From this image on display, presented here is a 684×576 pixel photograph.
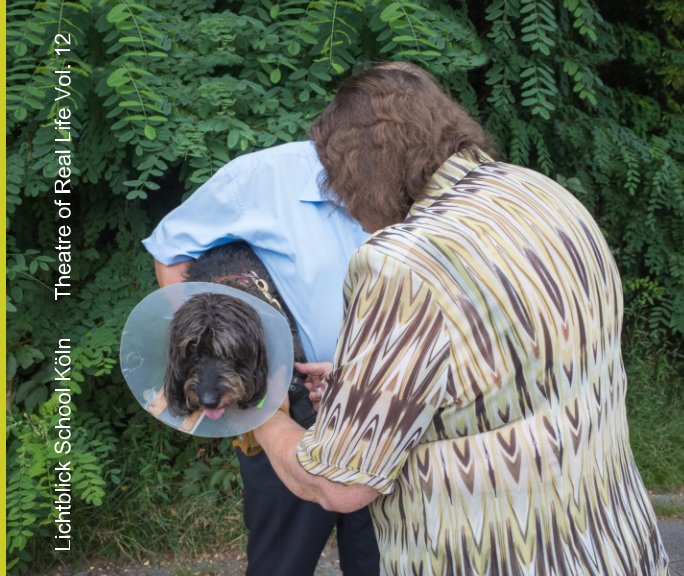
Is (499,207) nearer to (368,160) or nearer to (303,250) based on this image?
(368,160)

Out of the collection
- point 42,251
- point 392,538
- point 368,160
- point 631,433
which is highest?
point 368,160

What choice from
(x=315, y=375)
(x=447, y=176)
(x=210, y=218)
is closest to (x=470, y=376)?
(x=447, y=176)

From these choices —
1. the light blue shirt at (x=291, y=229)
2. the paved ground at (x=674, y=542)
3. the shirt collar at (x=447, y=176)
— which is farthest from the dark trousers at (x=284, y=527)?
the paved ground at (x=674, y=542)

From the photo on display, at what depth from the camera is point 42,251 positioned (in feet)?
12.3

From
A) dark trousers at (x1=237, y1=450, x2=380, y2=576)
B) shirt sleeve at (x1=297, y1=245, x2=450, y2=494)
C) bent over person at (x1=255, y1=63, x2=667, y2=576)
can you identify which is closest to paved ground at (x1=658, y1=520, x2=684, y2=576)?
dark trousers at (x1=237, y1=450, x2=380, y2=576)

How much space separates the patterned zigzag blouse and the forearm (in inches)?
1.3

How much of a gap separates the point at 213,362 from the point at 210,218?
0.59 m

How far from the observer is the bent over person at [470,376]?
144 centimetres

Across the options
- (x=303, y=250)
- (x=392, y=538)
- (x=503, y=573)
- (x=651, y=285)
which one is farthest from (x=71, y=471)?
(x=651, y=285)

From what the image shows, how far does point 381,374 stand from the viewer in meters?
1.44

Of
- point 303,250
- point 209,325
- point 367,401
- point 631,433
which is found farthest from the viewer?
point 631,433

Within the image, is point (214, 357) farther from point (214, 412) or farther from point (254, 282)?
point (254, 282)

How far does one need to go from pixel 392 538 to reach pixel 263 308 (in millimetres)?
647

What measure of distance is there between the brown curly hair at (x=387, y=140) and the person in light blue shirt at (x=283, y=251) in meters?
0.41
